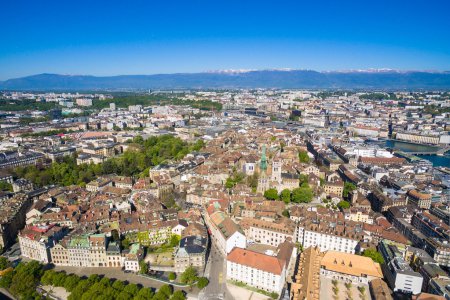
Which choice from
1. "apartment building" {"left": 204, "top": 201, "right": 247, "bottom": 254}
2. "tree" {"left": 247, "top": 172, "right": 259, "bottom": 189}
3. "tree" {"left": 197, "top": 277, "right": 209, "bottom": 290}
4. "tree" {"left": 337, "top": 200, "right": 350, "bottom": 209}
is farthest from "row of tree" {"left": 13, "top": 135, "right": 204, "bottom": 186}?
"tree" {"left": 337, "top": 200, "right": 350, "bottom": 209}

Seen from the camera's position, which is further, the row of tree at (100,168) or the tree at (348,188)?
the row of tree at (100,168)

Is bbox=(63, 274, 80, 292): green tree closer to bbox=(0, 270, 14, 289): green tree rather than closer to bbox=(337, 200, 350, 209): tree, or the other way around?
bbox=(0, 270, 14, 289): green tree

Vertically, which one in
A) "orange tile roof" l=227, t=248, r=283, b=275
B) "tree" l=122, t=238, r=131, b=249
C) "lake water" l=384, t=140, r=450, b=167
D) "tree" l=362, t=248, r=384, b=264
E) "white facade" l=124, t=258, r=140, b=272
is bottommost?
"lake water" l=384, t=140, r=450, b=167

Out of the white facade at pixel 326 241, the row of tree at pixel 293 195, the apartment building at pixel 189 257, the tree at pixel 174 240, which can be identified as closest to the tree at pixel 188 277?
the apartment building at pixel 189 257

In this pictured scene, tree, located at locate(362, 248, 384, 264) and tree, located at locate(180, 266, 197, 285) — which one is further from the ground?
tree, located at locate(362, 248, 384, 264)

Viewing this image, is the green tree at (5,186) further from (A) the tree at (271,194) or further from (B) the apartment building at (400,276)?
(B) the apartment building at (400,276)

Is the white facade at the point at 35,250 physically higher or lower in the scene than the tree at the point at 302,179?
lower

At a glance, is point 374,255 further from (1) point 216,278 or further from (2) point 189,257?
(2) point 189,257

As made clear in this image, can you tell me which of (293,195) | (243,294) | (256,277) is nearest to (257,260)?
(256,277)
